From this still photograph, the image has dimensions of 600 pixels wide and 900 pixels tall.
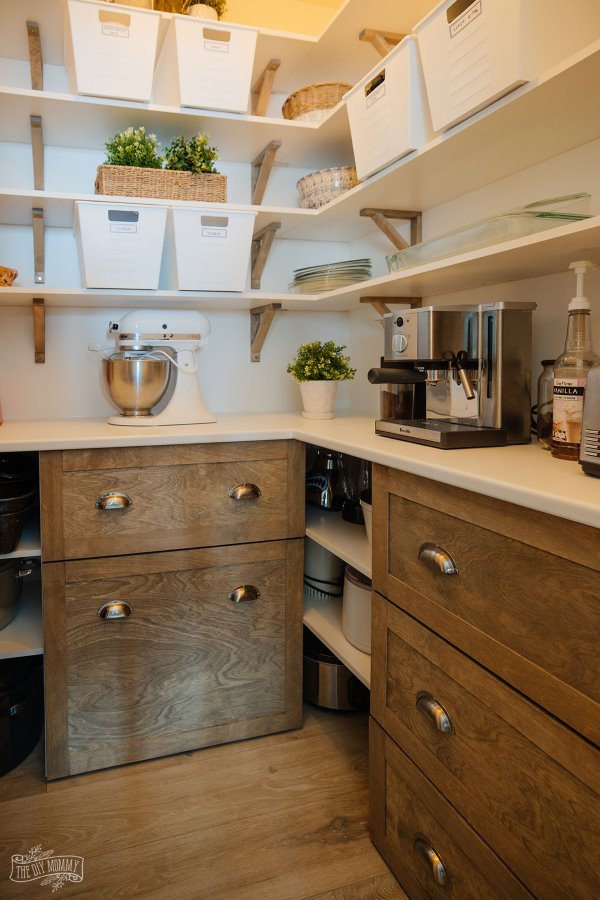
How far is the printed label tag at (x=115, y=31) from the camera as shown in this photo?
1653 millimetres

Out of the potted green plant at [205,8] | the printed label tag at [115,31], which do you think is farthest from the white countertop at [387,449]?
the potted green plant at [205,8]

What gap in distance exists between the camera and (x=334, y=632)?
1757 mm

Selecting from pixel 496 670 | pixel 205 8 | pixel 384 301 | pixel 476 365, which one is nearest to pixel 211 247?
pixel 384 301

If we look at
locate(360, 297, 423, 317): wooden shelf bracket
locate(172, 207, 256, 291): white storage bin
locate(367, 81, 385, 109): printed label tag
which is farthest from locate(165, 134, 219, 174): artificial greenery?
locate(360, 297, 423, 317): wooden shelf bracket

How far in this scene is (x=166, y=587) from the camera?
1.70m

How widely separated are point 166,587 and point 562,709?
1118 millimetres

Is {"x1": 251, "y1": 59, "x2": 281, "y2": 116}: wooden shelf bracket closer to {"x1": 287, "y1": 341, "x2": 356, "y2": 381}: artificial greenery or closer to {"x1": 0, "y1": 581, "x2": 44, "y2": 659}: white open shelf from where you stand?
{"x1": 287, "y1": 341, "x2": 356, "y2": 381}: artificial greenery

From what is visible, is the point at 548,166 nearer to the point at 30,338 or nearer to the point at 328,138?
the point at 328,138

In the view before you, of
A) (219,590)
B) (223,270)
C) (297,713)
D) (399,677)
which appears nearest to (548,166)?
(223,270)

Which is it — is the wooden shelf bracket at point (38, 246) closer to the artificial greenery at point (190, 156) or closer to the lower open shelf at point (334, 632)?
the artificial greenery at point (190, 156)

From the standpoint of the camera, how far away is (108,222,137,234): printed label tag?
5.83 ft

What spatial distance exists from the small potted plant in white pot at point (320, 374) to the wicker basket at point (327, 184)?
0.47 meters

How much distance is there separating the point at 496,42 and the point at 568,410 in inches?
26.1

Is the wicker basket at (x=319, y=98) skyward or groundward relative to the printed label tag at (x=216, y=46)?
groundward
